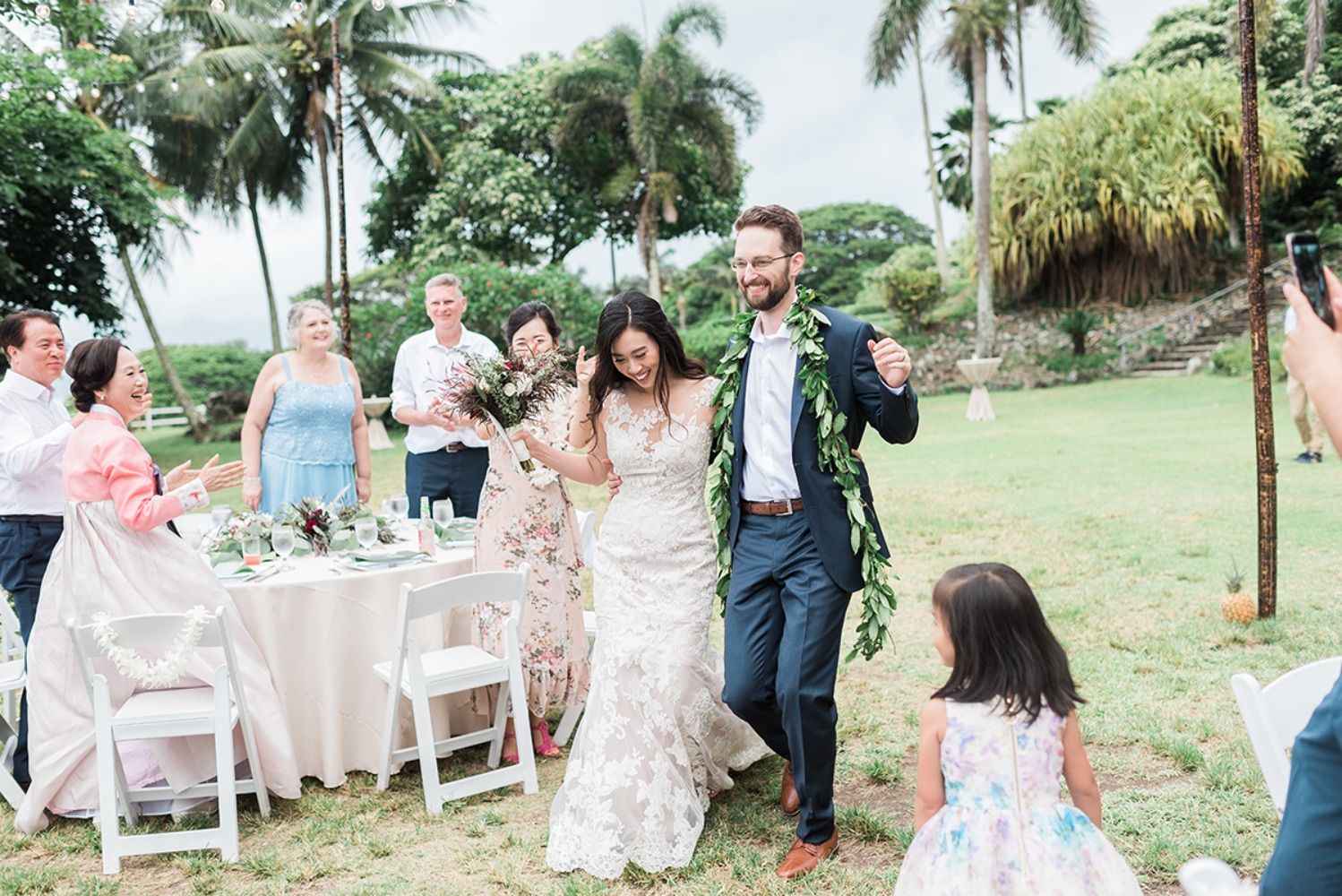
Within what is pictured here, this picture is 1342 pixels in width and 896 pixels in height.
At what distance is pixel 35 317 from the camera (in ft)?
15.4

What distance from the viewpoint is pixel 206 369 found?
136 ft

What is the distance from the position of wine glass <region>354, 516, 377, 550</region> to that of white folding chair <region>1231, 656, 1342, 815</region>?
3.55 meters

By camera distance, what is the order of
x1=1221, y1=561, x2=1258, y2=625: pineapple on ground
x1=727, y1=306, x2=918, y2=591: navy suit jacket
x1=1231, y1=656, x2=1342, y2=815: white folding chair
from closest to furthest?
1. x1=1231, y1=656, x2=1342, y2=815: white folding chair
2. x1=727, y1=306, x2=918, y2=591: navy suit jacket
3. x1=1221, y1=561, x2=1258, y2=625: pineapple on ground

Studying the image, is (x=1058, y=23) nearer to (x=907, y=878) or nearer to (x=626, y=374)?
(x=626, y=374)

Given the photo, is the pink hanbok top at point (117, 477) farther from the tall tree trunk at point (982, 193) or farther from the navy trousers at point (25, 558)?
the tall tree trunk at point (982, 193)

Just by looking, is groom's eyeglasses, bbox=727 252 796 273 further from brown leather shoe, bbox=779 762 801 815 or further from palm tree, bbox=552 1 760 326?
palm tree, bbox=552 1 760 326

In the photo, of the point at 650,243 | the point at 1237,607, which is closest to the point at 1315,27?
the point at 1237,607

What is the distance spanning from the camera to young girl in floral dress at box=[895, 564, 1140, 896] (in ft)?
8.00

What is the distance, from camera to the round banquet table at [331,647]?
14.4 ft

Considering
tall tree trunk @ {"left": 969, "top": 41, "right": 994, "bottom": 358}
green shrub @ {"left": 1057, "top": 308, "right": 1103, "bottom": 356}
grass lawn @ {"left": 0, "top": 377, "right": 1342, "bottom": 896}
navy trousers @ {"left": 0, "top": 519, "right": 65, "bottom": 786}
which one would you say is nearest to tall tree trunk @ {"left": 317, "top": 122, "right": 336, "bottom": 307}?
tall tree trunk @ {"left": 969, "top": 41, "right": 994, "bottom": 358}

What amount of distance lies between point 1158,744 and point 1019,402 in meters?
17.9

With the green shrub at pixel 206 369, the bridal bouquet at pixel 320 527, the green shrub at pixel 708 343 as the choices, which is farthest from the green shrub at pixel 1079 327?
the green shrub at pixel 206 369

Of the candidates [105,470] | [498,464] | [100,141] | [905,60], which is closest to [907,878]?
[498,464]

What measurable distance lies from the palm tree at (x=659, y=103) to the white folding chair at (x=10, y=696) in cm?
2158
